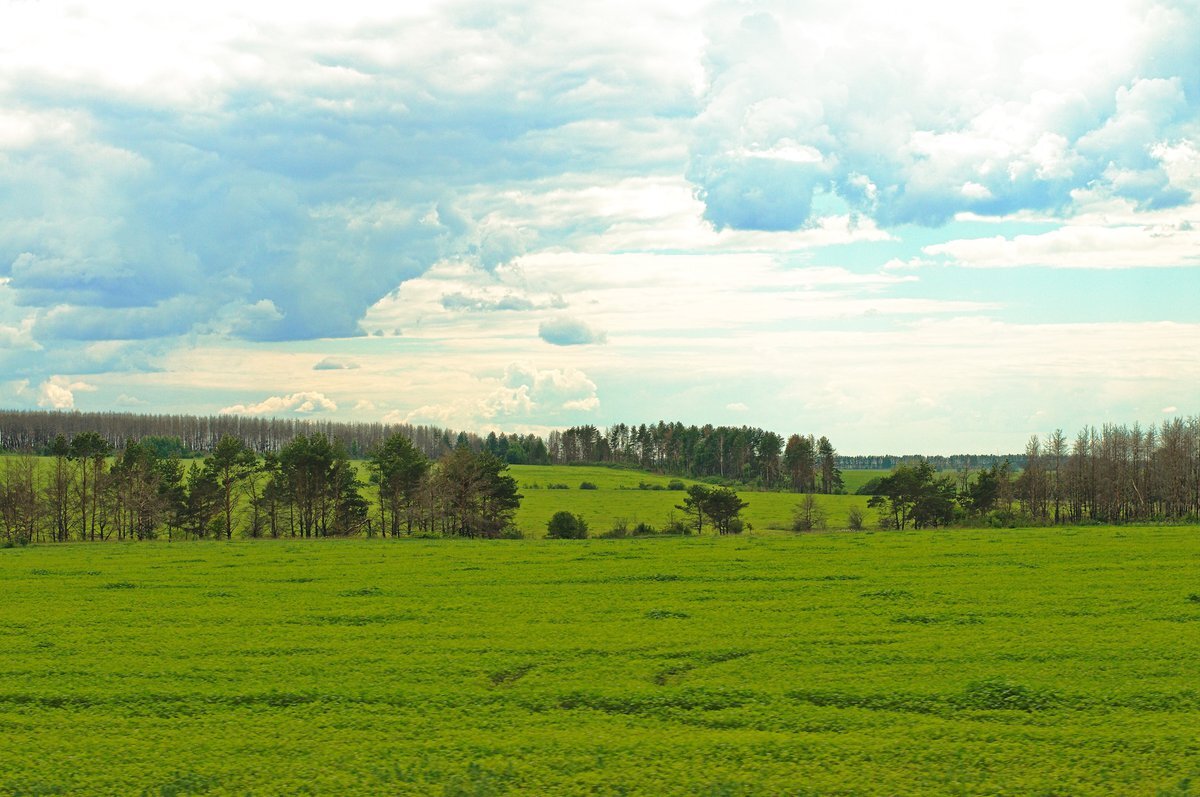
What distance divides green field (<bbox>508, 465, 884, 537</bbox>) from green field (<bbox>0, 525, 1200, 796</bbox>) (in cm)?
5930

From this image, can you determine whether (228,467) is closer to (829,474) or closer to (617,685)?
(617,685)

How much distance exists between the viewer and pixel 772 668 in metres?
18.4

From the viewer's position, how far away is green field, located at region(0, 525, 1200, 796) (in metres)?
12.8

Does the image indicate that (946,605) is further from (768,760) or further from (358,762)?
(358,762)

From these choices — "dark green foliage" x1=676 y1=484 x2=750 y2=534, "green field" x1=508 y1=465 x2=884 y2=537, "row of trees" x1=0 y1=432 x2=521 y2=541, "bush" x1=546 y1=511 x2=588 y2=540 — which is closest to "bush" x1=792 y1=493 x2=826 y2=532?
"green field" x1=508 y1=465 x2=884 y2=537

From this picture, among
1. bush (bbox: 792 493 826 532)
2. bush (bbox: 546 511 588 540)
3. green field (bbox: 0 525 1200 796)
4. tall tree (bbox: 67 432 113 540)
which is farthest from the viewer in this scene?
bush (bbox: 792 493 826 532)

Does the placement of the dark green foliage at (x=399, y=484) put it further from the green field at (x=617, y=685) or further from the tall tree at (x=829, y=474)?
the tall tree at (x=829, y=474)

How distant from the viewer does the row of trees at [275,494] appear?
82.0 m

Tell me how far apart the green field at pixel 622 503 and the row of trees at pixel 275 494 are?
8.26 meters

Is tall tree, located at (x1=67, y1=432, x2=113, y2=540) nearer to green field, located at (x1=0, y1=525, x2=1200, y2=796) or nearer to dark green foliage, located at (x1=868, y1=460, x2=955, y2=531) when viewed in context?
green field, located at (x1=0, y1=525, x2=1200, y2=796)

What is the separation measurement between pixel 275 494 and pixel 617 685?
7495 cm

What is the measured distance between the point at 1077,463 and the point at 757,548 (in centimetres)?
8787

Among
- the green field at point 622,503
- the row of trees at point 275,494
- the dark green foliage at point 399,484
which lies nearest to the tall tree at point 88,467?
the row of trees at point 275,494

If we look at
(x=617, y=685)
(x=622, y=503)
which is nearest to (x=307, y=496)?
(x=622, y=503)
